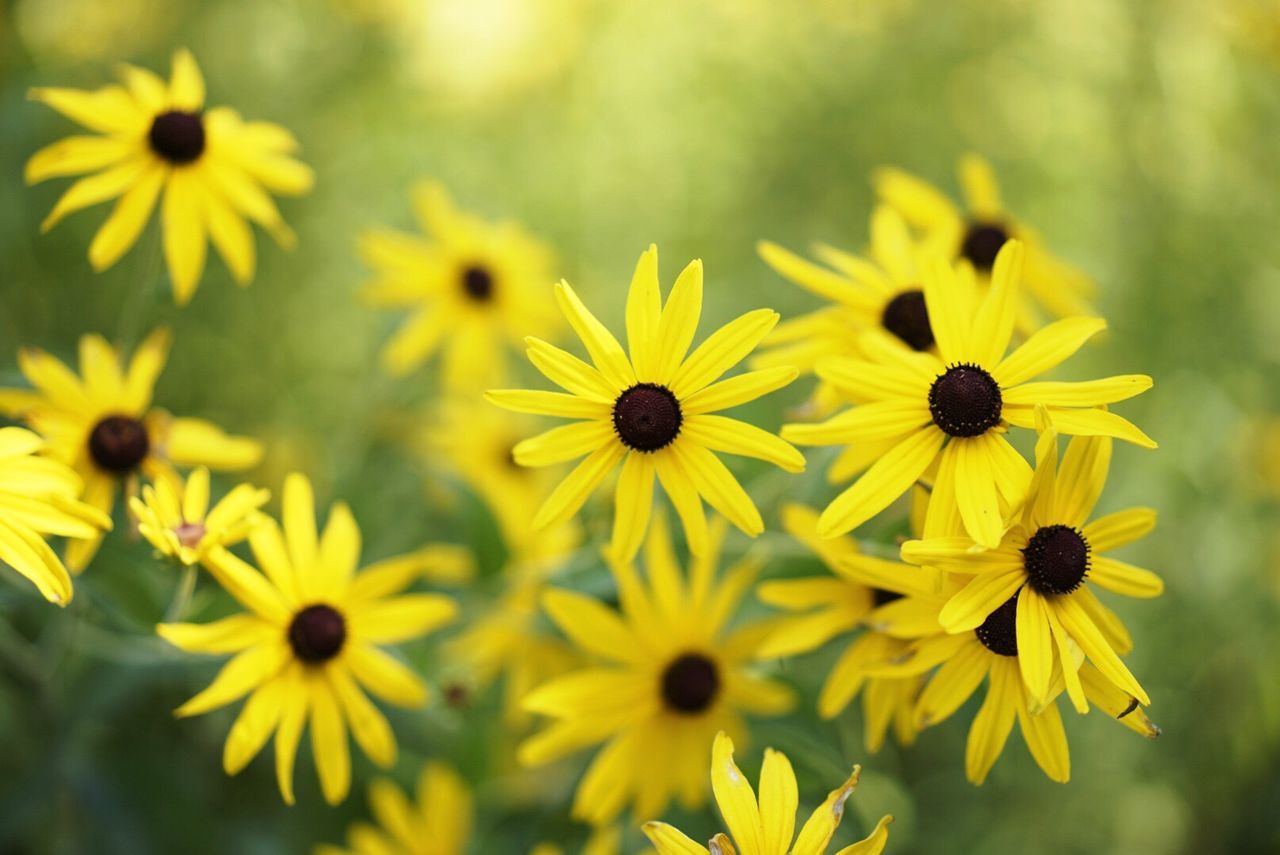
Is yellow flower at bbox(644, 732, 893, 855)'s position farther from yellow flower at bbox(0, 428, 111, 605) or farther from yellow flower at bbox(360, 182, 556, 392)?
yellow flower at bbox(360, 182, 556, 392)

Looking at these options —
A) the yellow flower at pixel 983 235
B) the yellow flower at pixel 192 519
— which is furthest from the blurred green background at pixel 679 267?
the yellow flower at pixel 983 235

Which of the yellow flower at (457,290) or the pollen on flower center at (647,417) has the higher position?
the yellow flower at (457,290)

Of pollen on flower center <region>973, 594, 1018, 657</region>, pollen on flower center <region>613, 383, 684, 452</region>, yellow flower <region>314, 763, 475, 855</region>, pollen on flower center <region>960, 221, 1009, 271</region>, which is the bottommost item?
yellow flower <region>314, 763, 475, 855</region>

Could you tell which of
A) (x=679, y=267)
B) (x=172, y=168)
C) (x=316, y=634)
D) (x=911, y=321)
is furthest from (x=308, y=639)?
(x=679, y=267)

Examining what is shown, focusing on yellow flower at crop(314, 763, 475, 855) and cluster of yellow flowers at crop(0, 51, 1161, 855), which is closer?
cluster of yellow flowers at crop(0, 51, 1161, 855)

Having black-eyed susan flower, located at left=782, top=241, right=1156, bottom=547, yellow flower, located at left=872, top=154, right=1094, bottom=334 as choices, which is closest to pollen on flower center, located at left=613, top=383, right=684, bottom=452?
black-eyed susan flower, located at left=782, top=241, right=1156, bottom=547

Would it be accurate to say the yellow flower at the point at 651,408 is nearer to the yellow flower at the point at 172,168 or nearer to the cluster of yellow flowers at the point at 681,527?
the cluster of yellow flowers at the point at 681,527

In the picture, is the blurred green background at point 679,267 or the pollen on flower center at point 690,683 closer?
the pollen on flower center at point 690,683
